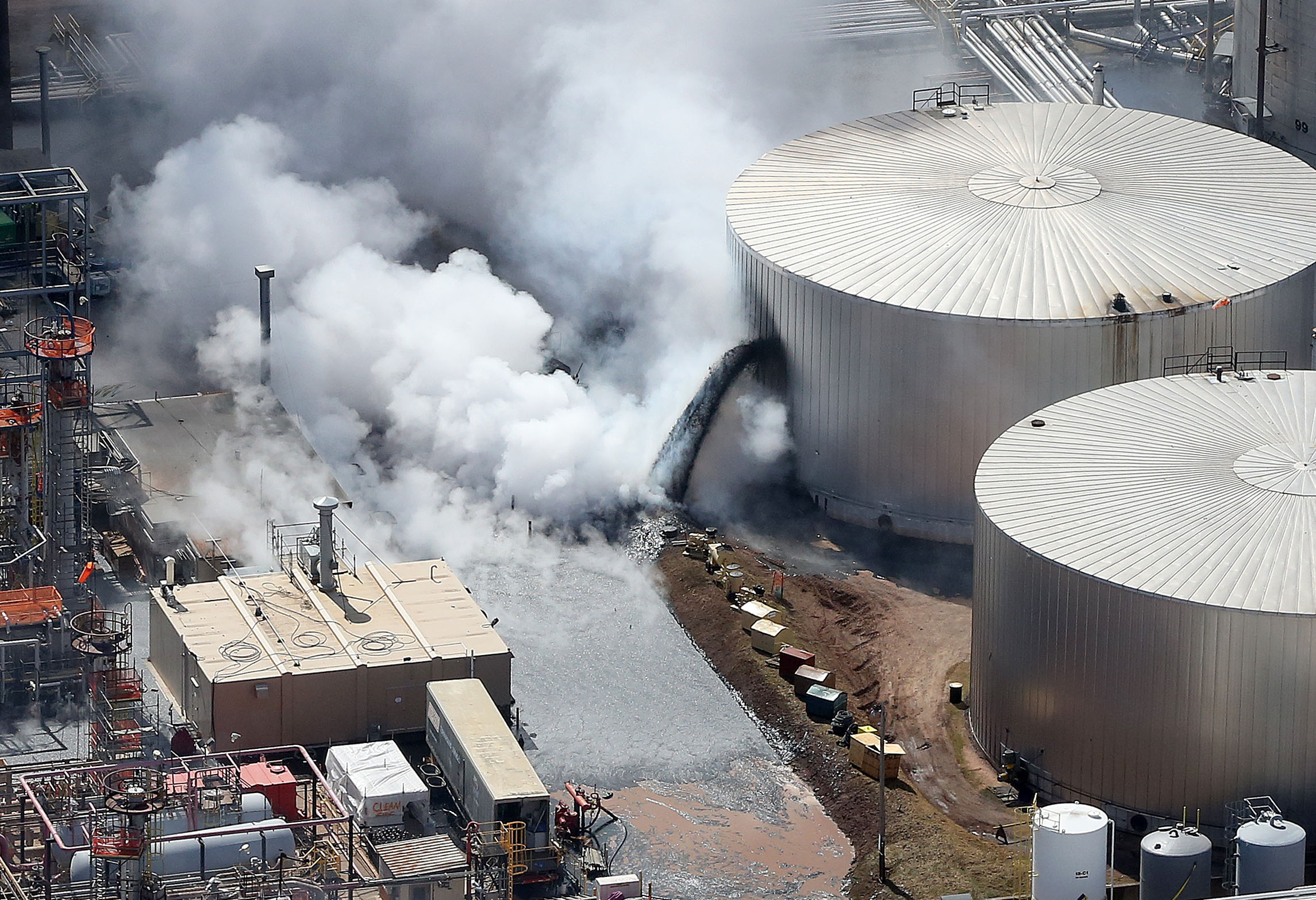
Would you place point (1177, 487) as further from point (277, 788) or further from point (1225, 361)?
point (277, 788)

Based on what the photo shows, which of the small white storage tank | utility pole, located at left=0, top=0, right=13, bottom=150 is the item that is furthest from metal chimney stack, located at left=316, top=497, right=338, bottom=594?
utility pole, located at left=0, top=0, right=13, bottom=150

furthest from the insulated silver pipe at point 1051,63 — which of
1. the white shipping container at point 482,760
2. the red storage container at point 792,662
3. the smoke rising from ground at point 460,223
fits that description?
the white shipping container at point 482,760

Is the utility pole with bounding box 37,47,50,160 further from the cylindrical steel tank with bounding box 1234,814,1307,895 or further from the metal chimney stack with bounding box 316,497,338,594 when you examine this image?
the cylindrical steel tank with bounding box 1234,814,1307,895

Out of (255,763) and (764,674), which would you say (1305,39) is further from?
(255,763)

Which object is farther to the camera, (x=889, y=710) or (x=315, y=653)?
(x=889, y=710)

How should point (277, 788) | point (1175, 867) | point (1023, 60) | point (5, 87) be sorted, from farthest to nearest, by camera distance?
point (1023, 60)
point (5, 87)
point (277, 788)
point (1175, 867)

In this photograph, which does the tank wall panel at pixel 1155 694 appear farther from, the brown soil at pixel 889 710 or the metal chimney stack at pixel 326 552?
the metal chimney stack at pixel 326 552

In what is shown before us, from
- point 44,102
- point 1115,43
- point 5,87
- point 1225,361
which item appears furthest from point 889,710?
point 1115,43

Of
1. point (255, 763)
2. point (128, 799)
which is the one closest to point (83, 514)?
point (255, 763)
